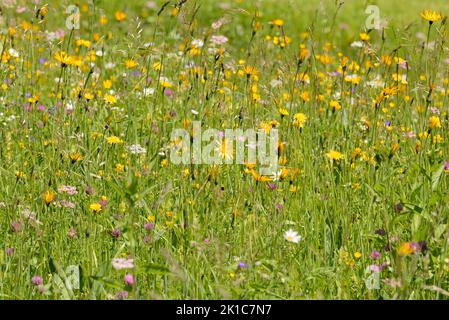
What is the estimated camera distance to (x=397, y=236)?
2.64 meters

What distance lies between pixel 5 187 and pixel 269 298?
4.14 ft

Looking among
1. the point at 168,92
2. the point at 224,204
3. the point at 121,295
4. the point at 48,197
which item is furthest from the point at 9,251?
the point at 168,92

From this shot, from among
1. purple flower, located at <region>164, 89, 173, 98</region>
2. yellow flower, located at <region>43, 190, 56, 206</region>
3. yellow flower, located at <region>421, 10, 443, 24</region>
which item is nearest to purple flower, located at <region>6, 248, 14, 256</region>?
yellow flower, located at <region>43, 190, 56, 206</region>

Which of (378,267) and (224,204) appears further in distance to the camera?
(224,204)

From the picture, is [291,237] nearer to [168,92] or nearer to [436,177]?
[436,177]

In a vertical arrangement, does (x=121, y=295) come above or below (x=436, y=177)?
below

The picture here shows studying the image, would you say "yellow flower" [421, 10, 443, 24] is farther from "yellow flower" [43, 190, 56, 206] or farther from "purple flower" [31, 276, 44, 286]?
"purple flower" [31, 276, 44, 286]

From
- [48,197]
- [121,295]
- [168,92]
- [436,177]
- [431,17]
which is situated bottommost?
[121,295]

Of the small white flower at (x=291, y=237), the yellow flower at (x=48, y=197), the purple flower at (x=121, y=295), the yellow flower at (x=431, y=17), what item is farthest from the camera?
the yellow flower at (x=431, y=17)

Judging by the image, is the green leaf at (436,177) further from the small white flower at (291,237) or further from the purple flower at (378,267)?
the small white flower at (291,237)

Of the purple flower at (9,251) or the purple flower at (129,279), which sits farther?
the purple flower at (9,251)

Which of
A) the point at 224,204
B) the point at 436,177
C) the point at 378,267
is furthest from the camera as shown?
the point at 224,204

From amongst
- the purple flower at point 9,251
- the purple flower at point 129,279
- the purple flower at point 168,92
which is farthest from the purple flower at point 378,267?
the purple flower at point 168,92
